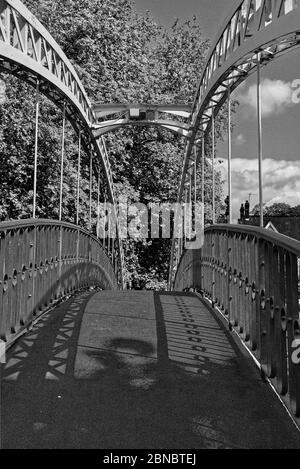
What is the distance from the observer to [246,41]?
613cm

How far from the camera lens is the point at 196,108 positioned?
1211cm

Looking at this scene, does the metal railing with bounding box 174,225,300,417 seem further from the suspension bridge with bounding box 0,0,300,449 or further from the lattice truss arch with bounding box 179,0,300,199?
the lattice truss arch with bounding box 179,0,300,199

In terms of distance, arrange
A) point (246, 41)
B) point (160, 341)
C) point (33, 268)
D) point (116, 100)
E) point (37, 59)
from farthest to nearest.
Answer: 1. point (116, 100)
2. point (37, 59)
3. point (246, 41)
4. point (33, 268)
5. point (160, 341)

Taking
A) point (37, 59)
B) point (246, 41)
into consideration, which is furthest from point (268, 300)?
point (37, 59)

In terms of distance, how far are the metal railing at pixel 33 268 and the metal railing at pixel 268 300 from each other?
1934 millimetres

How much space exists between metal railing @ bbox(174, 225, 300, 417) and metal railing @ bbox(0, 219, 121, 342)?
1.93 meters

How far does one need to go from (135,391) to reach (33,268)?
7.01 ft

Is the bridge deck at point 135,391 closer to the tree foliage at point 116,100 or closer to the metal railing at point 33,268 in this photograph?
the metal railing at point 33,268

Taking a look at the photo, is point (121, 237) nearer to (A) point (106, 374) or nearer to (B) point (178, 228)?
(B) point (178, 228)

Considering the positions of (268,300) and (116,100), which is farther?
(116,100)

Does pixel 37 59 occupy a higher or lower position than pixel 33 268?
higher

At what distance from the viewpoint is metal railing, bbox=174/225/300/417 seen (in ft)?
9.14

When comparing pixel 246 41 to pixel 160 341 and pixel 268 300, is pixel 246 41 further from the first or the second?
pixel 268 300
